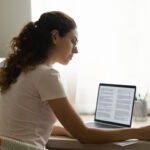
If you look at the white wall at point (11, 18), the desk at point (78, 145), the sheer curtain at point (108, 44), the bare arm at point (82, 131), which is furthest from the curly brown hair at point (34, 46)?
the white wall at point (11, 18)

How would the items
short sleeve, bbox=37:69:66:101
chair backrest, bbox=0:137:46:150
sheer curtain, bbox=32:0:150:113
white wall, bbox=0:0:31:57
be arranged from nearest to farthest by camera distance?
chair backrest, bbox=0:137:46:150, short sleeve, bbox=37:69:66:101, sheer curtain, bbox=32:0:150:113, white wall, bbox=0:0:31:57

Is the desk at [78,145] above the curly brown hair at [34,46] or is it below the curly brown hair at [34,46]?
below

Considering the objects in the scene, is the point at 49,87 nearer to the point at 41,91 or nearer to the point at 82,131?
the point at 41,91

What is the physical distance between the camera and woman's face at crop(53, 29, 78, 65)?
1.19 meters

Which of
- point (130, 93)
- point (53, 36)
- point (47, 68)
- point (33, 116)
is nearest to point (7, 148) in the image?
point (33, 116)

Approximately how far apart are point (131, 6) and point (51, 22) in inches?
32.2

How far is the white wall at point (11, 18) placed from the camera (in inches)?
78.7

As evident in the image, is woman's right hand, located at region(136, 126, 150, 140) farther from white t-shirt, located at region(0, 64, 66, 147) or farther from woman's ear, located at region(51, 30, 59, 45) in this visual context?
woman's ear, located at region(51, 30, 59, 45)

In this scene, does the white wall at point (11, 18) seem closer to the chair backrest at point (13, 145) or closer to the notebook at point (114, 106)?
the notebook at point (114, 106)

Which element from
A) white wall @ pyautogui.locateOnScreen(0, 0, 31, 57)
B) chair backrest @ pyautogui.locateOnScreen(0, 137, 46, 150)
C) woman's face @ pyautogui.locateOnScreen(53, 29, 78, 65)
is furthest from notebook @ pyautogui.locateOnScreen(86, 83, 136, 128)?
white wall @ pyautogui.locateOnScreen(0, 0, 31, 57)

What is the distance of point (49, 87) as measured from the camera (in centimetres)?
107

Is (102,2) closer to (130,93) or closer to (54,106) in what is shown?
(130,93)

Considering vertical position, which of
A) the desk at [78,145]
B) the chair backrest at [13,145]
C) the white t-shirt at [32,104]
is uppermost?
the white t-shirt at [32,104]

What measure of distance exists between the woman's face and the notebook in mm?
483
